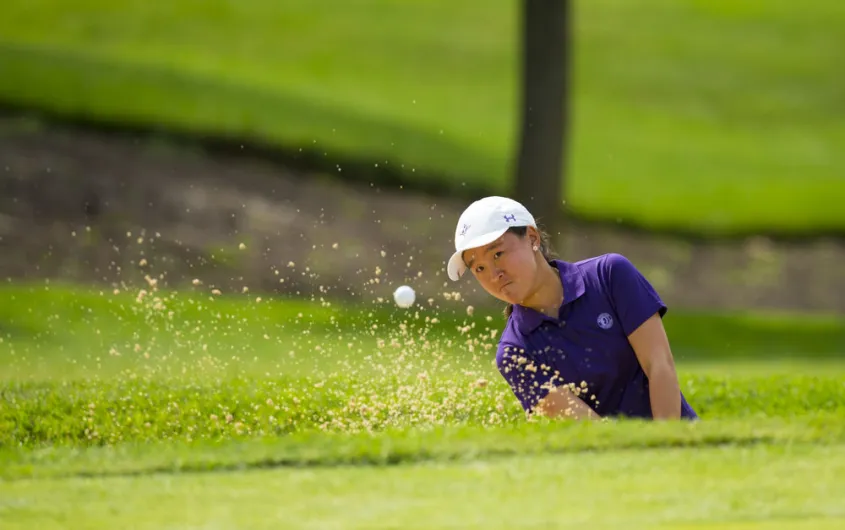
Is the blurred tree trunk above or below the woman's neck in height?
above

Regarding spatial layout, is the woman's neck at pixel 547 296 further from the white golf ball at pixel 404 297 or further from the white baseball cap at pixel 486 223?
the white golf ball at pixel 404 297

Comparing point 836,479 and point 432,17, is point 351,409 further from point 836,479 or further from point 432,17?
point 432,17

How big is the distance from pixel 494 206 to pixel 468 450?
1337 millimetres

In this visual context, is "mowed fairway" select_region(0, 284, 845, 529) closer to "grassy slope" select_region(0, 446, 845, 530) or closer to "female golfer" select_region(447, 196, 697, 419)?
"grassy slope" select_region(0, 446, 845, 530)

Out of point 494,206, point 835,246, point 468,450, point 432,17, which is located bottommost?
point 835,246

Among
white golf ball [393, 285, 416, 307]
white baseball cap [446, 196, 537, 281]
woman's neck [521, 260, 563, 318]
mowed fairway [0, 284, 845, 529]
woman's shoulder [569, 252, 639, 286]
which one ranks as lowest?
mowed fairway [0, 284, 845, 529]

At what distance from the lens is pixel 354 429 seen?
6.41 meters

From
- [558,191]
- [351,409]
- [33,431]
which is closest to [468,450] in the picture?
[351,409]

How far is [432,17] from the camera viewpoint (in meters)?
27.8

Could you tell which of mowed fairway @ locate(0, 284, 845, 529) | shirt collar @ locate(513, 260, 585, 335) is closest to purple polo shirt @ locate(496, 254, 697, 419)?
shirt collar @ locate(513, 260, 585, 335)

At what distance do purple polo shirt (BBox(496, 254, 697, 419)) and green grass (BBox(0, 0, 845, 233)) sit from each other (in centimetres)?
1261

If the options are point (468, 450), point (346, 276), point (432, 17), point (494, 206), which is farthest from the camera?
point (432, 17)

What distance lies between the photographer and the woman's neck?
17.9 feet

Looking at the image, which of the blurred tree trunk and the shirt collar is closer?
the shirt collar
